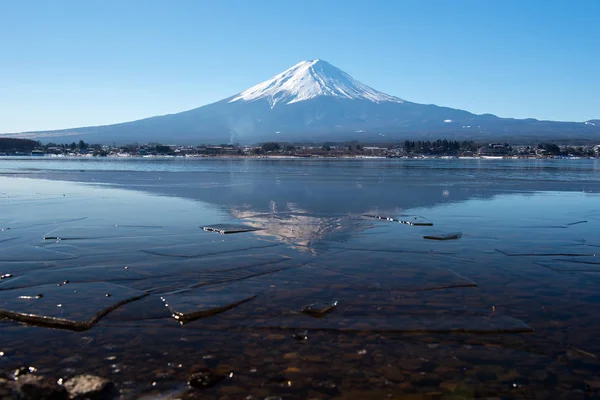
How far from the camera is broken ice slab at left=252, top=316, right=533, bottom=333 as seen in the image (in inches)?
245

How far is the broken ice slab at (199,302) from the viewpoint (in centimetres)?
665

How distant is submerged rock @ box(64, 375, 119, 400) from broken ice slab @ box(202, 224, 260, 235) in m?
7.80

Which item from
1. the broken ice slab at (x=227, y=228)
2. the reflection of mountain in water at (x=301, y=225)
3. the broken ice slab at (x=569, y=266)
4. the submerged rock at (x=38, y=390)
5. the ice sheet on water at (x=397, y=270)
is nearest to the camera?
the submerged rock at (x=38, y=390)

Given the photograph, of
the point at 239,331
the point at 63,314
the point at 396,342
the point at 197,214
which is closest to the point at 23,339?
the point at 63,314

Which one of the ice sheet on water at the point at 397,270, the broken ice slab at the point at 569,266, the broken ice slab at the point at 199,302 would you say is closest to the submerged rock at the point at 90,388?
the broken ice slab at the point at 199,302

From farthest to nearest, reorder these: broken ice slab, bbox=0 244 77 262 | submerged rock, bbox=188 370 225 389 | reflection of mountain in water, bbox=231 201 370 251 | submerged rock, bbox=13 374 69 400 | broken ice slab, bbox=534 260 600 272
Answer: reflection of mountain in water, bbox=231 201 370 251 → broken ice slab, bbox=0 244 77 262 → broken ice slab, bbox=534 260 600 272 → submerged rock, bbox=188 370 225 389 → submerged rock, bbox=13 374 69 400

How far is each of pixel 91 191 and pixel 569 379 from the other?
2195 centimetres

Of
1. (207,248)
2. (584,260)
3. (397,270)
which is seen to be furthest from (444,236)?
(207,248)

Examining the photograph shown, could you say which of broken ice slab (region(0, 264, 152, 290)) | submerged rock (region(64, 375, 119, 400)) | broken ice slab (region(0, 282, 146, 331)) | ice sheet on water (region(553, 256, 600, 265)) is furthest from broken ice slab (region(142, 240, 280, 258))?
ice sheet on water (region(553, 256, 600, 265))

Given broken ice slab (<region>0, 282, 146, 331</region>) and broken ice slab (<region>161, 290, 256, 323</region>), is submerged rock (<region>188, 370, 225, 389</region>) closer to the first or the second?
broken ice slab (<region>161, 290, 256, 323</region>)

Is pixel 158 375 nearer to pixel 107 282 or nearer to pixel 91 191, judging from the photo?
pixel 107 282

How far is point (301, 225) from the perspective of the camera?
13.8 metres

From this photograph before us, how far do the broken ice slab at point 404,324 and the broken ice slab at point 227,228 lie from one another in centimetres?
634

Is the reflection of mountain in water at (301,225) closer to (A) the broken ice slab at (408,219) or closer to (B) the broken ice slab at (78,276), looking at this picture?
(A) the broken ice slab at (408,219)
